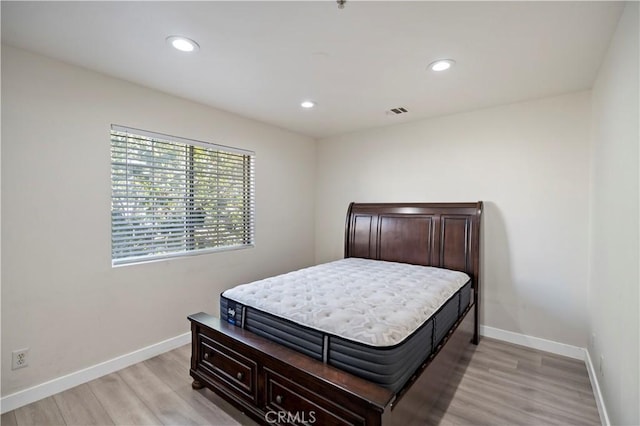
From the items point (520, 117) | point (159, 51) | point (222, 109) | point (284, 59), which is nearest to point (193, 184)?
point (222, 109)

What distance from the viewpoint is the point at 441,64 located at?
223cm

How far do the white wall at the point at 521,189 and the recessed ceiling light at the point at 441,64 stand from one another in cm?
124

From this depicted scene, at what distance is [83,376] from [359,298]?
7.34 feet

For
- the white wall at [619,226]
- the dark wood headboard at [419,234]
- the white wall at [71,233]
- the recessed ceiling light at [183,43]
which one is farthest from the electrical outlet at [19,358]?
the white wall at [619,226]

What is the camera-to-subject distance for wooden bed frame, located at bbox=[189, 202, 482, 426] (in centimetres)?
146

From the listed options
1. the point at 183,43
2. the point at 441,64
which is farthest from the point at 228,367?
the point at 441,64

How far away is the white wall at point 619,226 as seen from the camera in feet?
4.61

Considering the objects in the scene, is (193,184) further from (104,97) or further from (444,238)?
(444,238)

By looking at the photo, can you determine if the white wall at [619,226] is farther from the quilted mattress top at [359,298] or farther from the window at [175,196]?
the window at [175,196]

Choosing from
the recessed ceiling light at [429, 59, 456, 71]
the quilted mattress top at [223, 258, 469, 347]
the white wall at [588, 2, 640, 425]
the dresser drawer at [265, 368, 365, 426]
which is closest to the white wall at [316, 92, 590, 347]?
the white wall at [588, 2, 640, 425]

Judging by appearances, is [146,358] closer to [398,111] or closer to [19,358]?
[19,358]

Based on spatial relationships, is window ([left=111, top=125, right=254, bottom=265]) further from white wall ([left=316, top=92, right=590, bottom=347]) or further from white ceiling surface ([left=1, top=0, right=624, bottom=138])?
white wall ([left=316, top=92, right=590, bottom=347])

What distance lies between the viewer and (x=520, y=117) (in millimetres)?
3008

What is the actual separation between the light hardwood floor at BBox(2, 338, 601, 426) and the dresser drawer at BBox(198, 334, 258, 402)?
199mm
